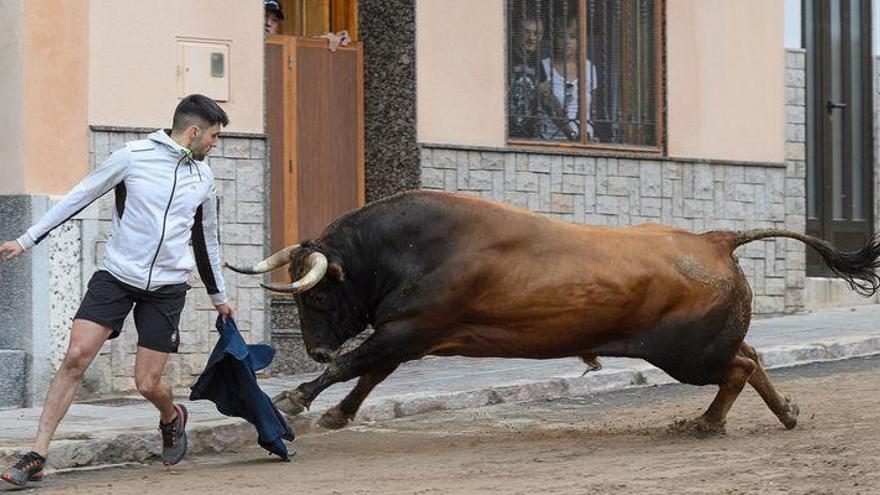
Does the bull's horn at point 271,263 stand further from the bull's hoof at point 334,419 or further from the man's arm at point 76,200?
the man's arm at point 76,200

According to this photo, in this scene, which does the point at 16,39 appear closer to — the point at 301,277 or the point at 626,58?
the point at 301,277

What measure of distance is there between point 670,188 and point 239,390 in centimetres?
755

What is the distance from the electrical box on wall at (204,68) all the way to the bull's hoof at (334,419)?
3.46 meters

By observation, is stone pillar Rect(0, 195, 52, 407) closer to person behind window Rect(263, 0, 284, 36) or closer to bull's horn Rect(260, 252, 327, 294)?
bull's horn Rect(260, 252, 327, 294)

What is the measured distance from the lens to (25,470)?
8320mm

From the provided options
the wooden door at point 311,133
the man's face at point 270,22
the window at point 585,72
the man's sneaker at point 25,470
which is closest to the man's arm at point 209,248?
the man's sneaker at point 25,470

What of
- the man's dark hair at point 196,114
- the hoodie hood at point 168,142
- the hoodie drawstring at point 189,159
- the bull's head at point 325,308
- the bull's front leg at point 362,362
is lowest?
the bull's front leg at point 362,362

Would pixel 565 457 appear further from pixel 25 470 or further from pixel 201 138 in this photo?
pixel 25 470

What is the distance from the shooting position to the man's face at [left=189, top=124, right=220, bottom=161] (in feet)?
28.8

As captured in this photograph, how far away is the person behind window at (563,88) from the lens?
1534 centimetres

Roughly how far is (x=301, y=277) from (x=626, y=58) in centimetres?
676

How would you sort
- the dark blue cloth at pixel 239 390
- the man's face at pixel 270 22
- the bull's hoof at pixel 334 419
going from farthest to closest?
the man's face at pixel 270 22, the bull's hoof at pixel 334 419, the dark blue cloth at pixel 239 390

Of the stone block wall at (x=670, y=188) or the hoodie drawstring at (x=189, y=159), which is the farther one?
the stone block wall at (x=670, y=188)

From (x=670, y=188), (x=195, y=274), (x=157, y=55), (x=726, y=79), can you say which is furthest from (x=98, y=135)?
(x=726, y=79)
